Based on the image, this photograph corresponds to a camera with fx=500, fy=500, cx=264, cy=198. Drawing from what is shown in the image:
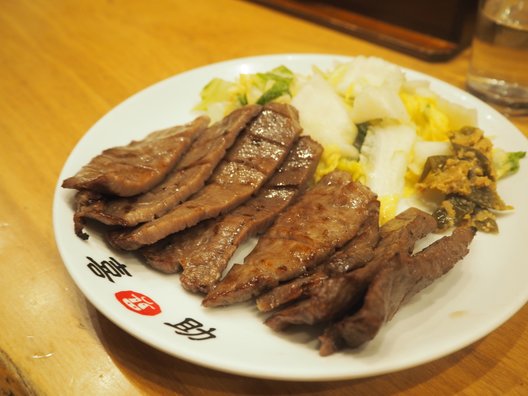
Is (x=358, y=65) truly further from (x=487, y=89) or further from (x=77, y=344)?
(x=77, y=344)

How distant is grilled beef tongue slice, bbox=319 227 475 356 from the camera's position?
5.70 ft

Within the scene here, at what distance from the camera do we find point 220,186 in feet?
8.70

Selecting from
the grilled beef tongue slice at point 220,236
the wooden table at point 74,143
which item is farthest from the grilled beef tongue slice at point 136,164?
the wooden table at point 74,143

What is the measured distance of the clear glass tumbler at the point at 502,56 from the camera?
147 inches

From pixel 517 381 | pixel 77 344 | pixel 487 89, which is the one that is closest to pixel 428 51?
pixel 487 89

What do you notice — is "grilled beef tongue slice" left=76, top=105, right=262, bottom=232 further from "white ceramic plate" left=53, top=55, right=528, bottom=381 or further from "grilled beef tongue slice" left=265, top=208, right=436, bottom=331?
"grilled beef tongue slice" left=265, top=208, right=436, bottom=331

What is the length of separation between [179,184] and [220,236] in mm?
415

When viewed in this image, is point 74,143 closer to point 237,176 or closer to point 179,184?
point 179,184

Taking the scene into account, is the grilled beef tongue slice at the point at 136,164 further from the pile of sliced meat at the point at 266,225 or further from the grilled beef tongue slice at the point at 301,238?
the grilled beef tongue slice at the point at 301,238

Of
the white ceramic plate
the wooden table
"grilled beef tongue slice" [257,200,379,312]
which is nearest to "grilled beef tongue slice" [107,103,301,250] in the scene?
the white ceramic plate

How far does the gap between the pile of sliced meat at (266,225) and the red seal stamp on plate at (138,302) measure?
0.18 m

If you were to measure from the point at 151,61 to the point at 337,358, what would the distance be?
12.3ft

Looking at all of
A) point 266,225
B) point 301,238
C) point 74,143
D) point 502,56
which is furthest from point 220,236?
point 502,56

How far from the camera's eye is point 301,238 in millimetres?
2281
